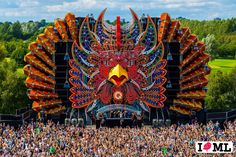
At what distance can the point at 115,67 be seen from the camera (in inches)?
1475

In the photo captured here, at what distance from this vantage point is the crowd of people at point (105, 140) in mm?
26438

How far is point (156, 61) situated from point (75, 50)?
6.36 m

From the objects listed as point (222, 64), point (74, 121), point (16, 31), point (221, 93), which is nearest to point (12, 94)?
point (74, 121)

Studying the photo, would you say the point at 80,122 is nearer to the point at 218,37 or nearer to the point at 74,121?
the point at 74,121

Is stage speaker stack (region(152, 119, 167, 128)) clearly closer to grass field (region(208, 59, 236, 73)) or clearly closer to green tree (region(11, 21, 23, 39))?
grass field (region(208, 59, 236, 73))

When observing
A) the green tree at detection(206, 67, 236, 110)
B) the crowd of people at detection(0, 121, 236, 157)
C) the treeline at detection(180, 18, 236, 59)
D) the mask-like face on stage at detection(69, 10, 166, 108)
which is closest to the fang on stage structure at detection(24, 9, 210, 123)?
the mask-like face on stage at detection(69, 10, 166, 108)

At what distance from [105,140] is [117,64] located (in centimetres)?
955

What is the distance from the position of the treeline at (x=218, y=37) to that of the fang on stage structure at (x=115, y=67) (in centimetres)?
4822

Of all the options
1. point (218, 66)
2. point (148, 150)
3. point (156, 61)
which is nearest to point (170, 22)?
point (156, 61)

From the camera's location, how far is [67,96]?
3847cm

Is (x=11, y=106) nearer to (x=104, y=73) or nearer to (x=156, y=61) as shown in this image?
(x=104, y=73)

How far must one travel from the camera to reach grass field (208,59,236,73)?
76.0 m

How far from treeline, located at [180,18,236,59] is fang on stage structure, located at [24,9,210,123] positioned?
4822 cm

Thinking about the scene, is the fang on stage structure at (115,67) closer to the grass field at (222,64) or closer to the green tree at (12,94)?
the green tree at (12,94)
